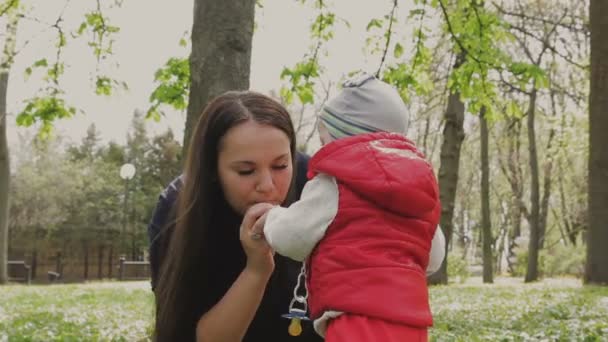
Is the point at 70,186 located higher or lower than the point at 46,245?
higher

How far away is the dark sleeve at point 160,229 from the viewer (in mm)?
2723

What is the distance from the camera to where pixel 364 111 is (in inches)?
83.0

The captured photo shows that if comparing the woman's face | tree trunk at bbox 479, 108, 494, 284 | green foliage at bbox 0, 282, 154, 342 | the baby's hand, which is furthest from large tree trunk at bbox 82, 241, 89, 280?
the baby's hand

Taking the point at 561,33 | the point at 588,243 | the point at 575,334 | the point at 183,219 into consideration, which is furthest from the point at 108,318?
the point at 561,33

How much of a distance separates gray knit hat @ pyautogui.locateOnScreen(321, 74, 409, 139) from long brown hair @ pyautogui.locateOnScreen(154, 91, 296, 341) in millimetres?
298

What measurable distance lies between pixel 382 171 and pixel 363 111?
0.26 metres

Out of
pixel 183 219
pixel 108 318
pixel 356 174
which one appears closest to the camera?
pixel 356 174

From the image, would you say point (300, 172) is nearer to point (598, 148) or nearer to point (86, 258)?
point (598, 148)

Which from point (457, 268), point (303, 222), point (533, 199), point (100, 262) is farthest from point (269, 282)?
point (100, 262)

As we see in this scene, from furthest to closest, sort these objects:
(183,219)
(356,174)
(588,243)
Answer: (588,243) < (183,219) < (356,174)

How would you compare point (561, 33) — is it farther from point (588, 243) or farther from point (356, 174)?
point (356, 174)

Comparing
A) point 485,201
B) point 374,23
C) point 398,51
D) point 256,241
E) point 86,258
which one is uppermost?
point 374,23

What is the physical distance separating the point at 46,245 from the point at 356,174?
3672 cm

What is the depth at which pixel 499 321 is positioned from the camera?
5.83 meters
